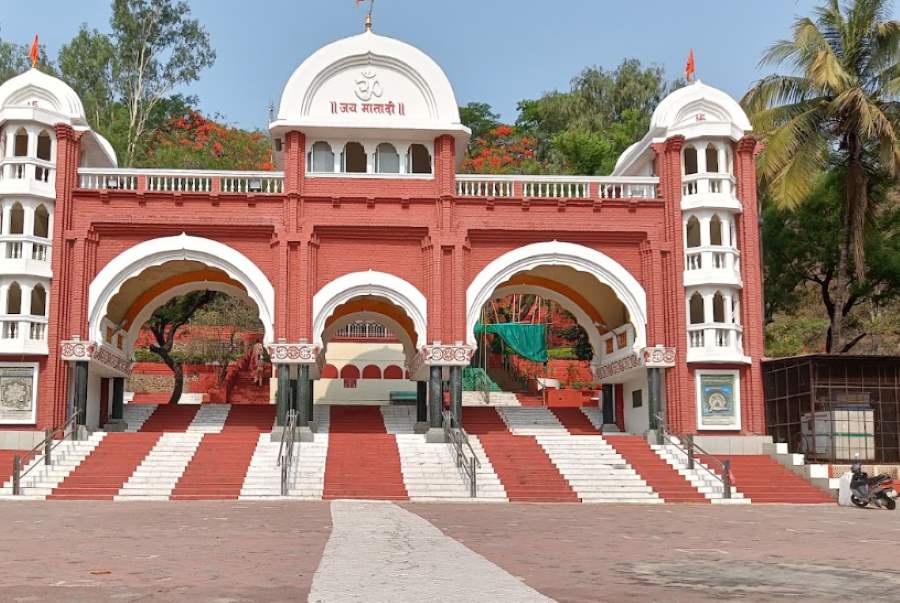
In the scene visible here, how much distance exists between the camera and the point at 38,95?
30.7m

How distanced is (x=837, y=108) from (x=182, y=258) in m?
19.8

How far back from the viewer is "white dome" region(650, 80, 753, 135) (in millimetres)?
31609

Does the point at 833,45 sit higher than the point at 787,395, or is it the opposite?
the point at 833,45

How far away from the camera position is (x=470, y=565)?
35.2 feet

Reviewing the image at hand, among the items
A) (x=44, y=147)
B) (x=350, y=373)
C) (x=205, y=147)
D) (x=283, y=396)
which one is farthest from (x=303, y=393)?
(x=205, y=147)

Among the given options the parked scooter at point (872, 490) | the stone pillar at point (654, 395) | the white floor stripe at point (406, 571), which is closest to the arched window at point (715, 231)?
the stone pillar at point (654, 395)

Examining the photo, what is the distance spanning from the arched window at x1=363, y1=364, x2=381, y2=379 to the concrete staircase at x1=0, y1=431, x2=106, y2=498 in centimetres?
1981

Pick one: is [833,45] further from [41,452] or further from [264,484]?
[41,452]

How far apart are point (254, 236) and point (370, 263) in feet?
11.2

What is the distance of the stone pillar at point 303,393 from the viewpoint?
30094mm

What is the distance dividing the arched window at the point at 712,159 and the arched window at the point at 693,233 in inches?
62.2

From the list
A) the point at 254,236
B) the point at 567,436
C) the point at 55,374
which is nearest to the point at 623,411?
the point at 567,436

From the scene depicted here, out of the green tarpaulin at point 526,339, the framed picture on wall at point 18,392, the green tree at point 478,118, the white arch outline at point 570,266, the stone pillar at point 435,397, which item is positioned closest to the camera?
the framed picture on wall at point 18,392

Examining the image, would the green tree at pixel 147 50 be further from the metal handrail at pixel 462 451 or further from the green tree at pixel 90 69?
the metal handrail at pixel 462 451
